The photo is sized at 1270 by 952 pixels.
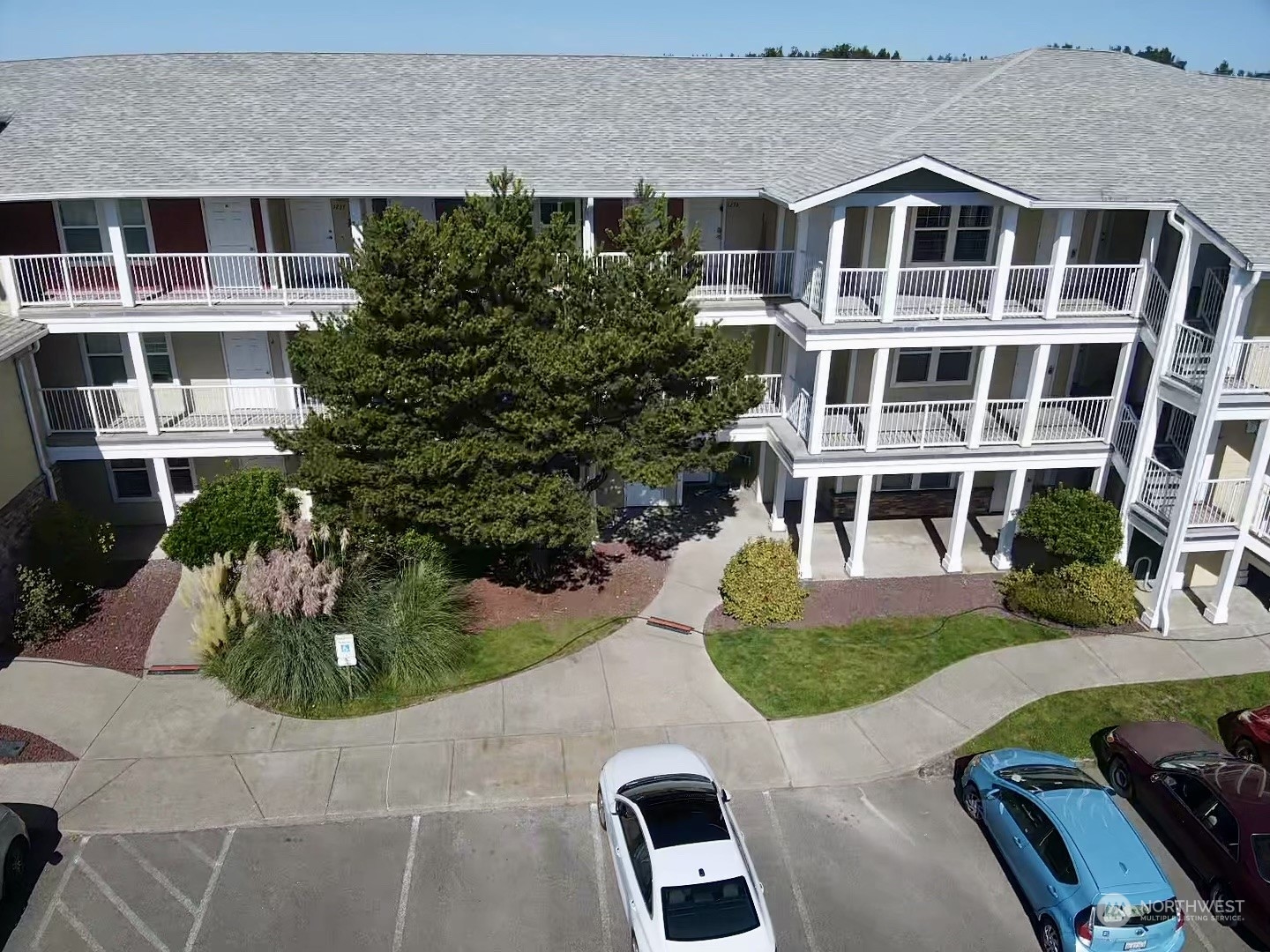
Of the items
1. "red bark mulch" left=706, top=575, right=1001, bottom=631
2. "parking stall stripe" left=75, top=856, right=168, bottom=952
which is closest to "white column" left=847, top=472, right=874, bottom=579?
"red bark mulch" left=706, top=575, right=1001, bottom=631

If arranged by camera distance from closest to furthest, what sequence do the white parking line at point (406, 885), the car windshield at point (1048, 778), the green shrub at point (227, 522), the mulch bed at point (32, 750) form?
the white parking line at point (406, 885) → the car windshield at point (1048, 778) → the mulch bed at point (32, 750) → the green shrub at point (227, 522)

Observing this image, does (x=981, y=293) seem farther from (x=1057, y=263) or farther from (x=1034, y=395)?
(x=1034, y=395)

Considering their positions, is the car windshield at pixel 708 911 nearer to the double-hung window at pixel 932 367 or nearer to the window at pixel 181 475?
the double-hung window at pixel 932 367

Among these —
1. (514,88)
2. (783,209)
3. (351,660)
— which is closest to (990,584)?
(783,209)

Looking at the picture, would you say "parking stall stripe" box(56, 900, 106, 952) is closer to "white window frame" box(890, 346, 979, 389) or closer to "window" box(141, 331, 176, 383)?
"window" box(141, 331, 176, 383)

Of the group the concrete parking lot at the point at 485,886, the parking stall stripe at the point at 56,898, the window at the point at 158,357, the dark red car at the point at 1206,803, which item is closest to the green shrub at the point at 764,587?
the concrete parking lot at the point at 485,886

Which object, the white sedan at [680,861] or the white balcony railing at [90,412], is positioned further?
the white balcony railing at [90,412]

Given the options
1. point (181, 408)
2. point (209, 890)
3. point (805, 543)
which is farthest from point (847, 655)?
point (181, 408)
